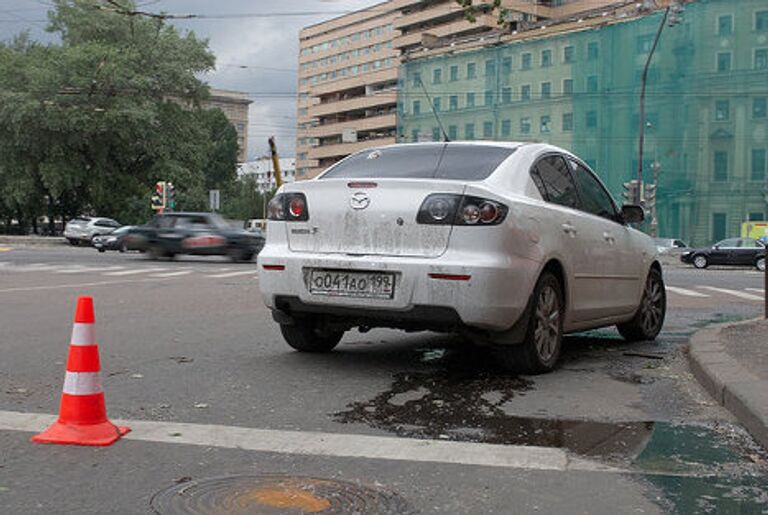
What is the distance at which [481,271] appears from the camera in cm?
524

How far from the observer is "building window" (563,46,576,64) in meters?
56.6

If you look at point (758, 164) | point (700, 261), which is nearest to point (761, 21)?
point (758, 164)

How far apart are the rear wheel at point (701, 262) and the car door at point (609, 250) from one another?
100ft

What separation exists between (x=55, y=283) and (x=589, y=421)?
11.6 metres

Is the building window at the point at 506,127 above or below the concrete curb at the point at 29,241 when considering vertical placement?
above

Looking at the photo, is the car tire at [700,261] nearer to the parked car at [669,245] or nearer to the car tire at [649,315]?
the parked car at [669,245]

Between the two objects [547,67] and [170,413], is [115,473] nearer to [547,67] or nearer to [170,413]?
[170,413]

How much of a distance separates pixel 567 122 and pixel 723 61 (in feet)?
42.3

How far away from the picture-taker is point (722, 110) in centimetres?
4597

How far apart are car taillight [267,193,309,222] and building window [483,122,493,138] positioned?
57.3 metres

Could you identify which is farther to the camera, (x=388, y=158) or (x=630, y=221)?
(x=630, y=221)

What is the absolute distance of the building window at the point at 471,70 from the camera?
6394cm

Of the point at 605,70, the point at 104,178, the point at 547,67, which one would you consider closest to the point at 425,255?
the point at 104,178

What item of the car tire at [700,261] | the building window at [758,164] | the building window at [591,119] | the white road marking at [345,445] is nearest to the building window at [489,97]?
the building window at [591,119]
